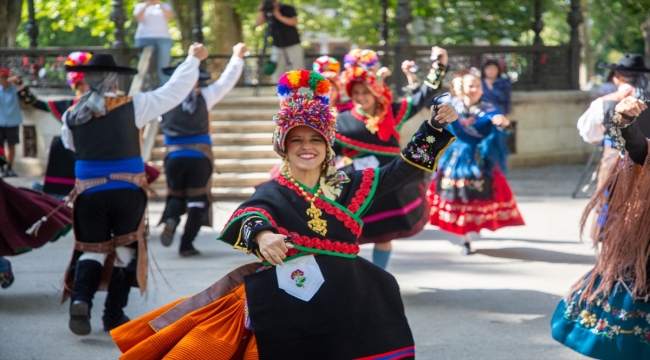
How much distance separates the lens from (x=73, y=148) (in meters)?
6.01

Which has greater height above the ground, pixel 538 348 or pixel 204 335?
pixel 204 335

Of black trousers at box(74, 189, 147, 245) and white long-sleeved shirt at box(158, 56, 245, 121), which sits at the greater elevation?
white long-sleeved shirt at box(158, 56, 245, 121)

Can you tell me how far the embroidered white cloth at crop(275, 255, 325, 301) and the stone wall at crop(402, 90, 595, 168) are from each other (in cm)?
1199

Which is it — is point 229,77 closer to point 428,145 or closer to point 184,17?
point 428,145

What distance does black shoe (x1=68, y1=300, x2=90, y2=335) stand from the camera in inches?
224

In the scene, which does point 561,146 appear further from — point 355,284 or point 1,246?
point 355,284

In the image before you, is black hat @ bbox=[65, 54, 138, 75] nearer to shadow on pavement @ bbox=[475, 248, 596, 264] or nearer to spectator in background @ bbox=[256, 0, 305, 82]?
shadow on pavement @ bbox=[475, 248, 596, 264]

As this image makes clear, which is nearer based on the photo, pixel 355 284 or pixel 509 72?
pixel 355 284

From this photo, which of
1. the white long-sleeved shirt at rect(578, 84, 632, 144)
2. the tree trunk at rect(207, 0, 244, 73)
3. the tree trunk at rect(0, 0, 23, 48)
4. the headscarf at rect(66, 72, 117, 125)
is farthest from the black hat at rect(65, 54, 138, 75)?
the tree trunk at rect(207, 0, 244, 73)

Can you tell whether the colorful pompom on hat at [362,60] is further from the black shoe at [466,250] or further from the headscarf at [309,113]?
the headscarf at [309,113]

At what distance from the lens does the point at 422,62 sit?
Result: 14992 mm

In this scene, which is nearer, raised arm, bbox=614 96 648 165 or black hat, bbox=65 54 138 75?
raised arm, bbox=614 96 648 165

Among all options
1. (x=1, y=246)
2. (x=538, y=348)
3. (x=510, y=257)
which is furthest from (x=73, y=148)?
(x=510, y=257)

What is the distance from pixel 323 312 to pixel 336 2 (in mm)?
25860
